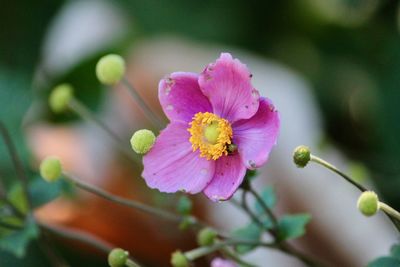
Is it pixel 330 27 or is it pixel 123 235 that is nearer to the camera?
pixel 123 235

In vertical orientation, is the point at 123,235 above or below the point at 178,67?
below

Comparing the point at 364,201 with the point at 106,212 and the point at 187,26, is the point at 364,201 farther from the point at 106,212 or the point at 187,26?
the point at 187,26

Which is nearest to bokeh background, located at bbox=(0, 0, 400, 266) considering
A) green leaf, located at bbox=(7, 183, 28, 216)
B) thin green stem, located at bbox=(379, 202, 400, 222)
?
green leaf, located at bbox=(7, 183, 28, 216)

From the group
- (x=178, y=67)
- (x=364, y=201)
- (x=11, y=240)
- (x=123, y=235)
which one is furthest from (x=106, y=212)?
(x=364, y=201)

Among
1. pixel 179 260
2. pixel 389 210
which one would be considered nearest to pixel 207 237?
pixel 179 260

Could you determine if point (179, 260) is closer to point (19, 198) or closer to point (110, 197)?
point (110, 197)

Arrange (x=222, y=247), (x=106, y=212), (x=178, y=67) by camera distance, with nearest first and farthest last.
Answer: (x=222, y=247)
(x=106, y=212)
(x=178, y=67)
